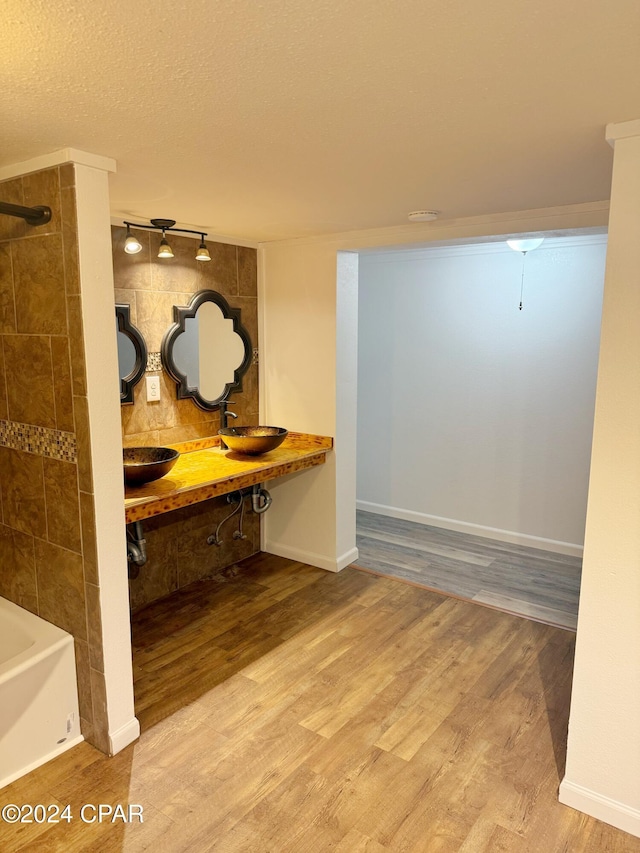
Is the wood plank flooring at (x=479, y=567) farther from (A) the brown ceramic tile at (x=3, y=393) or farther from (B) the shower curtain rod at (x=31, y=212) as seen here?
(B) the shower curtain rod at (x=31, y=212)

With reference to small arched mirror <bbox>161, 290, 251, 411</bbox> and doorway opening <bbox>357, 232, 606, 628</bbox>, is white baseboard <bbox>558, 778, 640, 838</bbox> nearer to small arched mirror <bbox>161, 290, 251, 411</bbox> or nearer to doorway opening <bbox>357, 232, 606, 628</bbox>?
doorway opening <bbox>357, 232, 606, 628</bbox>

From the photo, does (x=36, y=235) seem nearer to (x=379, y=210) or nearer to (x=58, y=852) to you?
(x=379, y=210)

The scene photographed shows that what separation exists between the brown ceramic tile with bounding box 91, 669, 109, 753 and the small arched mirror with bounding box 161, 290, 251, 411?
1717mm

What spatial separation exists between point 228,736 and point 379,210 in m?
2.45

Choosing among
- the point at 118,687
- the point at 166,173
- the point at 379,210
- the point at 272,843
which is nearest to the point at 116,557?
the point at 118,687

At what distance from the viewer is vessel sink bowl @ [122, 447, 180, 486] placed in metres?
2.63

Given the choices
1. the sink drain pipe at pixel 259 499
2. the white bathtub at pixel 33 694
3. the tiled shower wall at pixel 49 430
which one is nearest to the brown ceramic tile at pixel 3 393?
the tiled shower wall at pixel 49 430

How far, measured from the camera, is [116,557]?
220cm

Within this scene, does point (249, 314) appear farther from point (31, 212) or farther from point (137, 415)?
point (31, 212)

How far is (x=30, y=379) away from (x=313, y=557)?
2.38m

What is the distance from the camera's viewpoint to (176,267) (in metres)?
3.43

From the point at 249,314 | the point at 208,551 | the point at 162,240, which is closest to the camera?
the point at 162,240

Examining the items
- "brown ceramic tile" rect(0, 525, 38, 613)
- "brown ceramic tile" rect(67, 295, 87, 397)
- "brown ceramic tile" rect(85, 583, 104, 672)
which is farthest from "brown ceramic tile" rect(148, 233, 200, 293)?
"brown ceramic tile" rect(85, 583, 104, 672)

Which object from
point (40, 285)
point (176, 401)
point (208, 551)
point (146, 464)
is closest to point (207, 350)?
point (176, 401)
